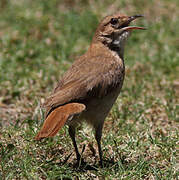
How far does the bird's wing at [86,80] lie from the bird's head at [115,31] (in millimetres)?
223

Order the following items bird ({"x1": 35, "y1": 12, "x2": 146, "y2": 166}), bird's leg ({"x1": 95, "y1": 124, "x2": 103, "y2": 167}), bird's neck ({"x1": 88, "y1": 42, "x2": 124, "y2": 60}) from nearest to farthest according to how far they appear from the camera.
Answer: bird ({"x1": 35, "y1": 12, "x2": 146, "y2": 166}) → bird's leg ({"x1": 95, "y1": 124, "x2": 103, "y2": 167}) → bird's neck ({"x1": 88, "y1": 42, "x2": 124, "y2": 60})

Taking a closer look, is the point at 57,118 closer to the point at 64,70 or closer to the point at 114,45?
the point at 114,45

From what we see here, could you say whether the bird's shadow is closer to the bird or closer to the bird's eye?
the bird

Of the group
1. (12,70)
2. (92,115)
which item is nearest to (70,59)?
(12,70)

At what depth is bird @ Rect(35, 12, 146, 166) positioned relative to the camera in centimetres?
398

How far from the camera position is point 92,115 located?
4254 millimetres

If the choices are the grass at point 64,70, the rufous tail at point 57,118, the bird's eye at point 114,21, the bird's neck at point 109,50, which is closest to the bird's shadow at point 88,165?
the grass at point 64,70

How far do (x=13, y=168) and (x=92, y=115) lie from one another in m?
0.88

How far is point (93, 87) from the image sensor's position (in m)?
4.19

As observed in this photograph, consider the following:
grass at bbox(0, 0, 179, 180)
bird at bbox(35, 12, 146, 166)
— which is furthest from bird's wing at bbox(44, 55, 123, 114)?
grass at bbox(0, 0, 179, 180)

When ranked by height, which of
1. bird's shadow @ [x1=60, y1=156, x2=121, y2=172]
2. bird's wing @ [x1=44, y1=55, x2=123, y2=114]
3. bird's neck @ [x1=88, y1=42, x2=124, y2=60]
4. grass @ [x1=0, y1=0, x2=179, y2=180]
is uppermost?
bird's neck @ [x1=88, y1=42, x2=124, y2=60]

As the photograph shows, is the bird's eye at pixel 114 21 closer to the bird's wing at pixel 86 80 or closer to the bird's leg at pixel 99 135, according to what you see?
the bird's wing at pixel 86 80

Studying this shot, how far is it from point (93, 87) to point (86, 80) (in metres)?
0.10

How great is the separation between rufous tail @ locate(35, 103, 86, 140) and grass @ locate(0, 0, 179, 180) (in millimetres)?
458
